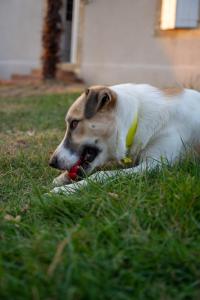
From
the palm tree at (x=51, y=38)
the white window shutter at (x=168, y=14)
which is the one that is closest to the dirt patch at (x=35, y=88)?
the palm tree at (x=51, y=38)

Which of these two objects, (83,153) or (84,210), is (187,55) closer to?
(83,153)

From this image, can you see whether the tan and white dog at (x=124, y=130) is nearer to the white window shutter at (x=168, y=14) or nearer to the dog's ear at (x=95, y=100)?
the dog's ear at (x=95, y=100)

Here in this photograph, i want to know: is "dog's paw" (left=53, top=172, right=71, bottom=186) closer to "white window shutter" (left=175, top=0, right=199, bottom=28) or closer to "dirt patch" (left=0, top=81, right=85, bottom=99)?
"white window shutter" (left=175, top=0, right=199, bottom=28)

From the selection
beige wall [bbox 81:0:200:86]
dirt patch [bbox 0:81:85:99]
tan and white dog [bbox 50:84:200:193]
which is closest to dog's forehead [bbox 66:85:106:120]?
tan and white dog [bbox 50:84:200:193]

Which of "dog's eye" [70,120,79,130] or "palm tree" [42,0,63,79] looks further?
"palm tree" [42,0,63,79]

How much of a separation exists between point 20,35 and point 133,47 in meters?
4.48

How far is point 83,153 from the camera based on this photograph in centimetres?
394

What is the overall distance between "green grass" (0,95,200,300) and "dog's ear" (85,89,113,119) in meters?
0.65

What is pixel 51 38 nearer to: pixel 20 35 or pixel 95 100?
pixel 20 35

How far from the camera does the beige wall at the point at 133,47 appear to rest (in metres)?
10.4

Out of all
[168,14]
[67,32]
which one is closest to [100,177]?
[168,14]

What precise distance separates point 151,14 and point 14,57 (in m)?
5.33

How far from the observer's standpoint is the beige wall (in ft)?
34.0

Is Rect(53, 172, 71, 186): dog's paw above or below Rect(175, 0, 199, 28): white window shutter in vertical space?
below
